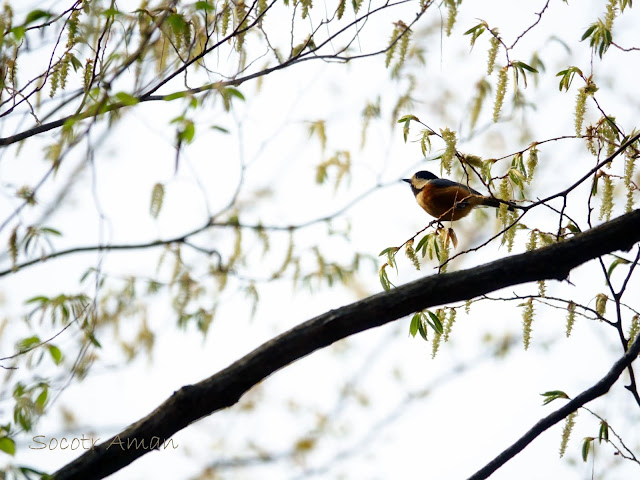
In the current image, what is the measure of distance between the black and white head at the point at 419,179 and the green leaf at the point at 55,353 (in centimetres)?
332

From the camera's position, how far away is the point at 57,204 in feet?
8.88

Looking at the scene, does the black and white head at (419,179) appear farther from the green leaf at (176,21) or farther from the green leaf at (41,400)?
the green leaf at (41,400)

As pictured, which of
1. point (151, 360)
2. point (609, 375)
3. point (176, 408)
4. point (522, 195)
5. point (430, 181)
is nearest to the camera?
point (176, 408)

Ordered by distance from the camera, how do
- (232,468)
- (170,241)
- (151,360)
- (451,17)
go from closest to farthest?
(451,17), (170,241), (151,360), (232,468)

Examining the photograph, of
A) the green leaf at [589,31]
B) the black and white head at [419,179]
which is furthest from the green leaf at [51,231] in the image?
the black and white head at [419,179]

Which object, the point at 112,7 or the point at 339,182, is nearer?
the point at 112,7

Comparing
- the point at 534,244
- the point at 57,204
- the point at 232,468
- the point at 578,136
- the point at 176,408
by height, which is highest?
the point at 232,468

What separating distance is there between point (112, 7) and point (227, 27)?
0.47 metres

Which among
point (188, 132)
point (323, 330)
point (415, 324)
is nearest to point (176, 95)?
point (188, 132)

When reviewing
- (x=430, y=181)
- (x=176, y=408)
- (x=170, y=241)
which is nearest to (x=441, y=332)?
(x=176, y=408)

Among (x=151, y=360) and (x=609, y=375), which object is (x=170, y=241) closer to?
(x=151, y=360)

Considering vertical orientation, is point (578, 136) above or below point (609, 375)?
above

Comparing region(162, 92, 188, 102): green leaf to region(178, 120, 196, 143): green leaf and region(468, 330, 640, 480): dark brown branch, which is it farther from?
region(468, 330, 640, 480): dark brown branch

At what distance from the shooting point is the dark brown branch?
6.84 feet
